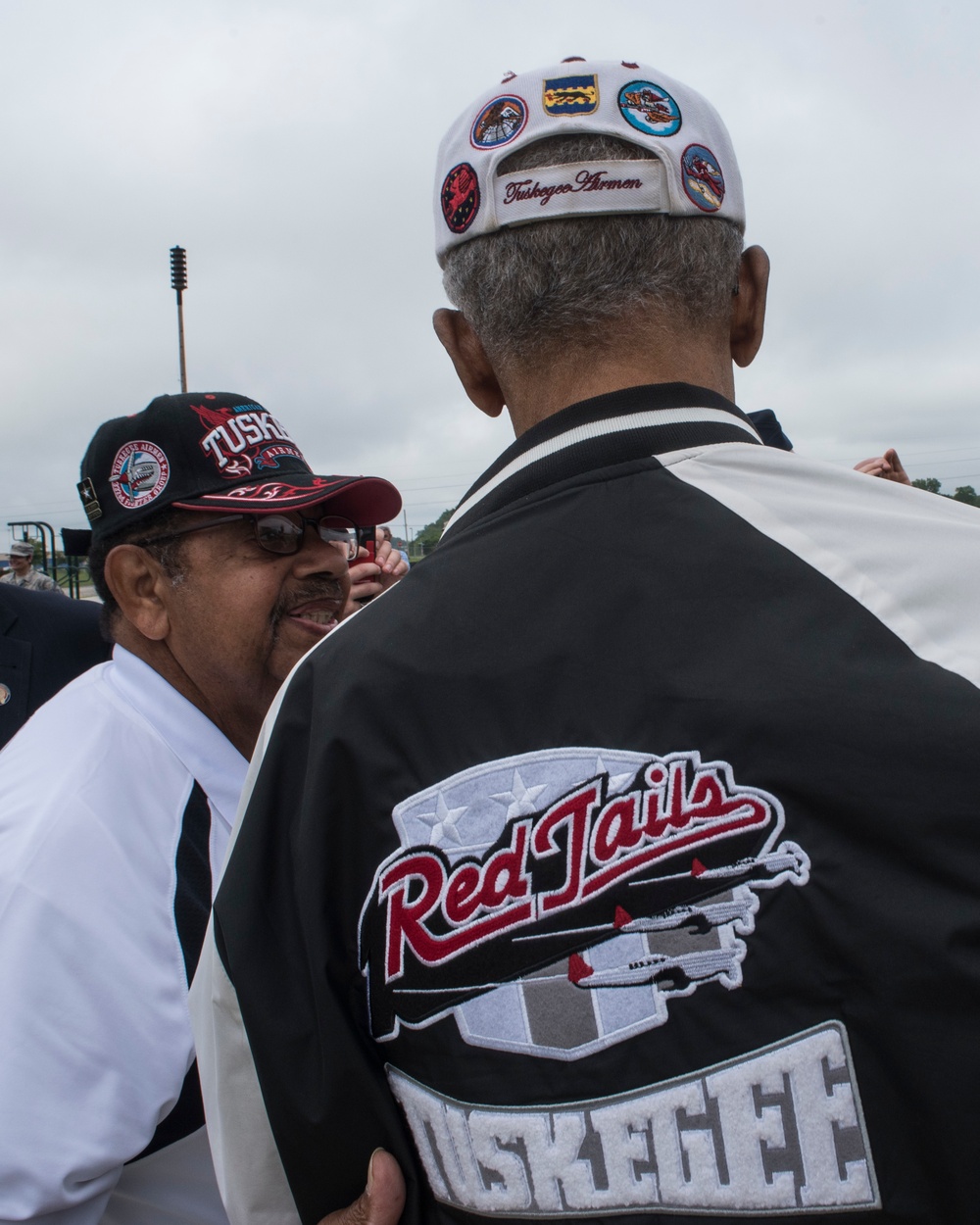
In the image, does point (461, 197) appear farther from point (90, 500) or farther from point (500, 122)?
point (90, 500)

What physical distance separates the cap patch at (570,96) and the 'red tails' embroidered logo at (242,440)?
1405 mm

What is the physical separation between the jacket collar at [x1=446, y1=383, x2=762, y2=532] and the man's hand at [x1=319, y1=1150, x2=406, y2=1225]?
74 centimetres

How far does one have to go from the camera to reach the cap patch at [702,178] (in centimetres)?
117

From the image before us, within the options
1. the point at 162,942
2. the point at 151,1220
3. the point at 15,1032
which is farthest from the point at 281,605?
the point at 151,1220

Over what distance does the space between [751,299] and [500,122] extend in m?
0.41

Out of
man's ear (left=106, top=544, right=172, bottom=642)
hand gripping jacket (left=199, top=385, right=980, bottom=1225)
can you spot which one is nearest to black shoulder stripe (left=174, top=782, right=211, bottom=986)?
man's ear (left=106, top=544, right=172, bottom=642)

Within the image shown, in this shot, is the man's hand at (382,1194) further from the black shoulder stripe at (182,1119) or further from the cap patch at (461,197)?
the cap patch at (461,197)

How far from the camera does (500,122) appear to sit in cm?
123

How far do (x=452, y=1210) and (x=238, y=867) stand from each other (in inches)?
17.9

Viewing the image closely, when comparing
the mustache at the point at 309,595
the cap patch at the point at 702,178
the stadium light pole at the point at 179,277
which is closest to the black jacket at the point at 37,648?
the mustache at the point at 309,595

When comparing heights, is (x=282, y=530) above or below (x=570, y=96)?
below

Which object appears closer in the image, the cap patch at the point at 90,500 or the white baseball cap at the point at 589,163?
the white baseball cap at the point at 589,163

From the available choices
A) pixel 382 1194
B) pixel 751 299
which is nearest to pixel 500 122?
pixel 751 299

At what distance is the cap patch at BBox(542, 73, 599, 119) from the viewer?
119 centimetres
